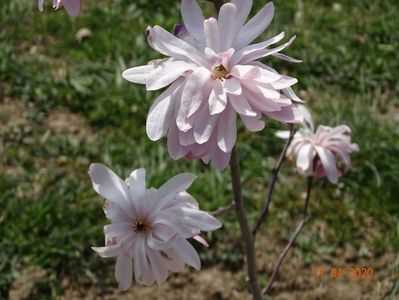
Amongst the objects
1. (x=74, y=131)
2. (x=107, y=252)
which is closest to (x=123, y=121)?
(x=74, y=131)

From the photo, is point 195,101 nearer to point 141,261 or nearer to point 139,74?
point 139,74

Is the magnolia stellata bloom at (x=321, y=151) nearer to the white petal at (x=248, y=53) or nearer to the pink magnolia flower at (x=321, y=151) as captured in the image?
the pink magnolia flower at (x=321, y=151)

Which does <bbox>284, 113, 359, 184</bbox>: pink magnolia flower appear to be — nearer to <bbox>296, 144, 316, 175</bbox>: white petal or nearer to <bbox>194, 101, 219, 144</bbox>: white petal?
<bbox>296, 144, 316, 175</bbox>: white petal

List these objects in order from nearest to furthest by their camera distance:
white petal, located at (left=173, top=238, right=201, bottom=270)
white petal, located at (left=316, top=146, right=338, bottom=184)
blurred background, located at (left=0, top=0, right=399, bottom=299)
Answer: white petal, located at (left=173, top=238, right=201, bottom=270), white petal, located at (left=316, top=146, right=338, bottom=184), blurred background, located at (left=0, top=0, right=399, bottom=299)

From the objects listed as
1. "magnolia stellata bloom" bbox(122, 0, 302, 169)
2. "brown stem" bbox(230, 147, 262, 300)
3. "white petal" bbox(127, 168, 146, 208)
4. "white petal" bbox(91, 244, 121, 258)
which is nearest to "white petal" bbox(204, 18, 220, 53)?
"magnolia stellata bloom" bbox(122, 0, 302, 169)

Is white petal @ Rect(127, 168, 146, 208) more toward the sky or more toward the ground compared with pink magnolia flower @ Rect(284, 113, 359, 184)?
more toward the sky
